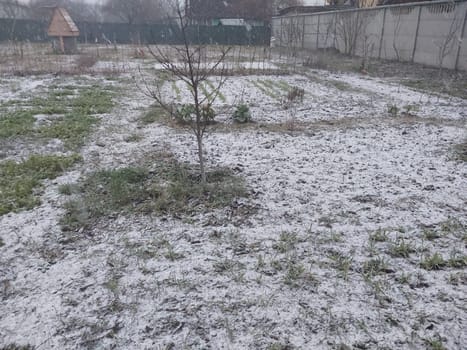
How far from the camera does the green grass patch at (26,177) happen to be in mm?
2824

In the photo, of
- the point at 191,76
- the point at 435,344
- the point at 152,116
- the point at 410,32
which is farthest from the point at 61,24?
the point at 435,344

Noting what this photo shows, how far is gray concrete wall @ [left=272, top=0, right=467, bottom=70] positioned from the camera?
10016mm

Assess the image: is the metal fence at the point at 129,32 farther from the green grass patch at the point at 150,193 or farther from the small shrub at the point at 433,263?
the small shrub at the point at 433,263

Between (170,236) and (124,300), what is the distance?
0.64 meters

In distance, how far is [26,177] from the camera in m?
3.28

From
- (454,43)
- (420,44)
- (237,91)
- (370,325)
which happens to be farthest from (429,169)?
(420,44)

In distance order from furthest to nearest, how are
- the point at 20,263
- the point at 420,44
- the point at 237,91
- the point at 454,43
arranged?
the point at 420,44
the point at 454,43
the point at 237,91
the point at 20,263

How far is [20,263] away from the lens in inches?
84.6

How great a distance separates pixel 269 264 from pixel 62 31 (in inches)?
632

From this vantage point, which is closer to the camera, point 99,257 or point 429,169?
point 99,257

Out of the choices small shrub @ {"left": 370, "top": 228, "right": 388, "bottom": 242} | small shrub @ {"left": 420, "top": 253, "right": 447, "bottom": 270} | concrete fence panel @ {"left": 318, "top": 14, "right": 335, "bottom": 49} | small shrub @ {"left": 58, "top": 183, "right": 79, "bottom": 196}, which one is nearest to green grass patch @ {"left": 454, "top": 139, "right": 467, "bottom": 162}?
small shrub @ {"left": 370, "top": 228, "right": 388, "bottom": 242}

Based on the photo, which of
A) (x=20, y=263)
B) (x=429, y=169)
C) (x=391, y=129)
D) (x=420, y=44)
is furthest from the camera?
(x=420, y=44)

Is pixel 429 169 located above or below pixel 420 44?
below

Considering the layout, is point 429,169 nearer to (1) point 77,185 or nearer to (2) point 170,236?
(2) point 170,236
